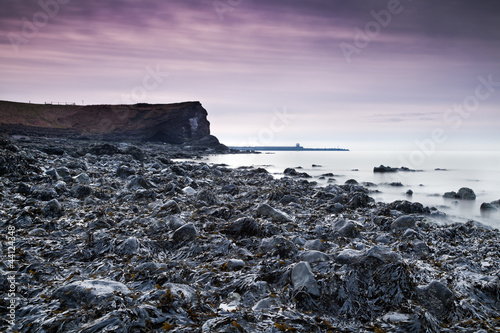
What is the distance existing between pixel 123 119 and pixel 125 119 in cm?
109

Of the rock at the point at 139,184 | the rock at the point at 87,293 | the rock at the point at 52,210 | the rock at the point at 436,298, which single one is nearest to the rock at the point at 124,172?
the rock at the point at 139,184

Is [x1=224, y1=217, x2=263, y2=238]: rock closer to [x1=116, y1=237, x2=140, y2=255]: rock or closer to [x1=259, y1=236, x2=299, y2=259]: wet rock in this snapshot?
[x1=259, y1=236, x2=299, y2=259]: wet rock

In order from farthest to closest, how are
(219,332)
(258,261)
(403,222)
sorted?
(403,222), (258,261), (219,332)

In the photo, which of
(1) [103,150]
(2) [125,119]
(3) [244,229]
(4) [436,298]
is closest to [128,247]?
(3) [244,229]

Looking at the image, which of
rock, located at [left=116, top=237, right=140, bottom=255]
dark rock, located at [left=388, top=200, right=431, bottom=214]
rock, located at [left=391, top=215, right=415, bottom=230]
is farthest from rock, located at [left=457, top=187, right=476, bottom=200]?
rock, located at [left=116, top=237, right=140, bottom=255]

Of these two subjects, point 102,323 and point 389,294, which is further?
point 389,294

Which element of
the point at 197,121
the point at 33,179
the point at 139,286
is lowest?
the point at 139,286

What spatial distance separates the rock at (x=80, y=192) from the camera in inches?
307

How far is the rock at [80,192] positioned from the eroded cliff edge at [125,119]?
204 ft

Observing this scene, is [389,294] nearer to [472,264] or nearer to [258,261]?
[258,261]

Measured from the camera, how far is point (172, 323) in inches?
98.5

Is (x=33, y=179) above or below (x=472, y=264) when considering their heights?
above

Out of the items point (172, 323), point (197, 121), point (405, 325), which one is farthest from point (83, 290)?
point (197, 121)

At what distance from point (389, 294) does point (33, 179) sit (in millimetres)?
10108
